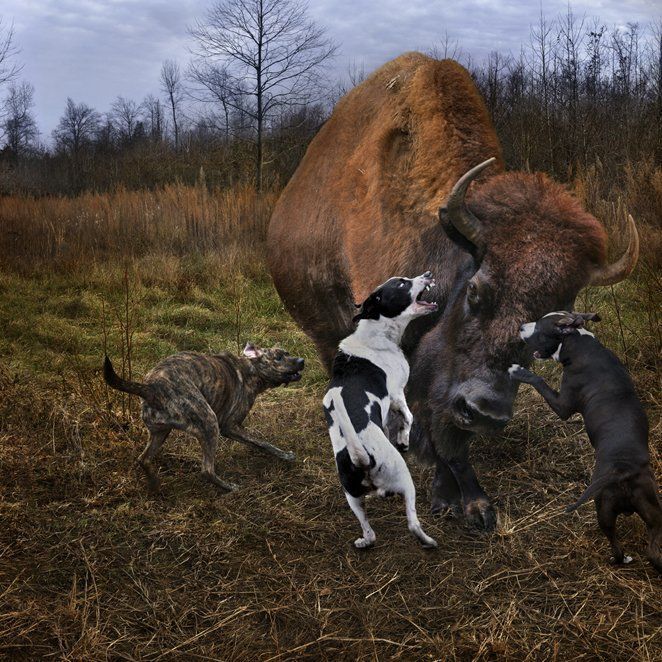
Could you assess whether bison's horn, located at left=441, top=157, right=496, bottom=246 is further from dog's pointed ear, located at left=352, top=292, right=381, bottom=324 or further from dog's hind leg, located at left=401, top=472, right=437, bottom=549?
dog's hind leg, located at left=401, top=472, right=437, bottom=549

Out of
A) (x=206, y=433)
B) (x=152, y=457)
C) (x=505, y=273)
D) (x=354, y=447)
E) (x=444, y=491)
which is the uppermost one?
(x=505, y=273)

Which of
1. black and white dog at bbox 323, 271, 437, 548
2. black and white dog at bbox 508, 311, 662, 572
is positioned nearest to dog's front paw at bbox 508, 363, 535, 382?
black and white dog at bbox 508, 311, 662, 572

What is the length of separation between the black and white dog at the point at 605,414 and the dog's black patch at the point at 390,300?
1.91 ft

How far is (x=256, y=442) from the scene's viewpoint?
4.61 metres

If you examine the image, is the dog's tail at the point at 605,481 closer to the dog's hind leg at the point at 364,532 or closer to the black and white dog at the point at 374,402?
the black and white dog at the point at 374,402

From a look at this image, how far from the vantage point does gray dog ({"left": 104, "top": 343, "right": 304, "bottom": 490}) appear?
4.08 meters

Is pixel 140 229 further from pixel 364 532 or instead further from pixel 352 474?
pixel 352 474

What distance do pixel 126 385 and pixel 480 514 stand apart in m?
1.97

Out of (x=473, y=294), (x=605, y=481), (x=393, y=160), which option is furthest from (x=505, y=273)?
(x=393, y=160)

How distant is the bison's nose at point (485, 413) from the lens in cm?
348

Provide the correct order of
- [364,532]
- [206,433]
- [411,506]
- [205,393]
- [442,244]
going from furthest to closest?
1. [205,393]
2. [206,433]
3. [442,244]
4. [364,532]
5. [411,506]

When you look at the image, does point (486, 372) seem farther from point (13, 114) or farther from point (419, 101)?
point (13, 114)

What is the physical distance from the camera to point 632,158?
1251 cm

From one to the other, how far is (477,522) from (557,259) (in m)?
1.38
